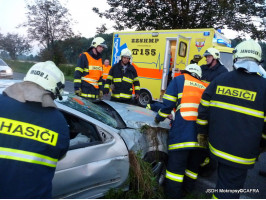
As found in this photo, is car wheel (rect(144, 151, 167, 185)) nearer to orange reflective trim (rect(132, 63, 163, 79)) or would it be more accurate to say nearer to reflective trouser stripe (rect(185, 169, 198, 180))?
reflective trouser stripe (rect(185, 169, 198, 180))

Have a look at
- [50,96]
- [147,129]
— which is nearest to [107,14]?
[147,129]

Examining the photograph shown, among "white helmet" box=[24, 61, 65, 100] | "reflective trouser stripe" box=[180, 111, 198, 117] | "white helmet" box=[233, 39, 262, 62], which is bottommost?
"reflective trouser stripe" box=[180, 111, 198, 117]

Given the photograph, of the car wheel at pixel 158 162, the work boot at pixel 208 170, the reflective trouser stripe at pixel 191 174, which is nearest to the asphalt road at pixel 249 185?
the work boot at pixel 208 170

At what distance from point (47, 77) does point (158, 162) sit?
1.85 meters

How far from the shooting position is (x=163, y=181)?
2.98m

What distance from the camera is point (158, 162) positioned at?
9.14 feet

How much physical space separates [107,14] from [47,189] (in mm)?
14886

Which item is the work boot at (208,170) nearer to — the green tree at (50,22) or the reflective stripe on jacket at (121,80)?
the reflective stripe on jacket at (121,80)

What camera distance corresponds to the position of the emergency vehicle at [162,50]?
6453 millimetres

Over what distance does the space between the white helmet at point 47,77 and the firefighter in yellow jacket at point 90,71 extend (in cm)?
270

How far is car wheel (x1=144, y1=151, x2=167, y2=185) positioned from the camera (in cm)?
267

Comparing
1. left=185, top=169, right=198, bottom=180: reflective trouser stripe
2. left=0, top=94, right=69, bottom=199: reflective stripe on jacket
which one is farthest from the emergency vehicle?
left=0, top=94, right=69, bottom=199: reflective stripe on jacket

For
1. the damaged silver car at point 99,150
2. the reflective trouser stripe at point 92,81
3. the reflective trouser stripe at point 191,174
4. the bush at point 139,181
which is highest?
the reflective trouser stripe at point 92,81

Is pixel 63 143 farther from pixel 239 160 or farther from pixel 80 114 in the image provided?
pixel 239 160
